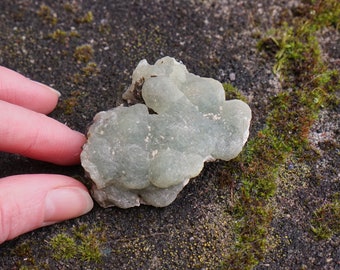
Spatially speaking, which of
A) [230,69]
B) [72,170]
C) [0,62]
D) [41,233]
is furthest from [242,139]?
[0,62]

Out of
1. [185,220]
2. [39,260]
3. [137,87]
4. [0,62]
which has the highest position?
[137,87]

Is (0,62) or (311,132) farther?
(0,62)

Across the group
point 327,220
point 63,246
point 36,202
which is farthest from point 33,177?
point 327,220

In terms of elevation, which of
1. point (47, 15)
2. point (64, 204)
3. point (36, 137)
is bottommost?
point (64, 204)

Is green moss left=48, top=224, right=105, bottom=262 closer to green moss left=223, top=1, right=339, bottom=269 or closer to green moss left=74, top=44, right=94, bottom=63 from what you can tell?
green moss left=223, top=1, right=339, bottom=269

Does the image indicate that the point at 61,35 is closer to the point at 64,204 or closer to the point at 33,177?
the point at 33,177

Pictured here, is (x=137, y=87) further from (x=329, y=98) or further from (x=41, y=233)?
(x=329, y=98)

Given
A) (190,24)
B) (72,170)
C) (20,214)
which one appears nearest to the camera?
(20,214)
